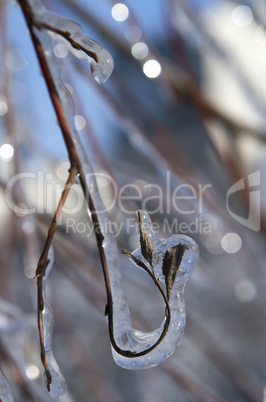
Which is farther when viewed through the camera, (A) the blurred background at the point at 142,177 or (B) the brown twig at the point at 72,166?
(A) the blurred background at the point at 142,177

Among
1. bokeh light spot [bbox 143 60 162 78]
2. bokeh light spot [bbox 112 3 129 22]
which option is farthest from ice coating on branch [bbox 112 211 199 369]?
bokeh light spot [bbox 112 3 129 22]

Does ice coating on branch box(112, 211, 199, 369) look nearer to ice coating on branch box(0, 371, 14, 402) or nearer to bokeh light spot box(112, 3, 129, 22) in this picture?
ice coating on branch box(0, 371, 14, 402)

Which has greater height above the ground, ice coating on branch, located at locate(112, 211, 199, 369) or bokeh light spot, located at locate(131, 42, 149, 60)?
bokeh light spot, located at locate(131, 42, 149, 60)

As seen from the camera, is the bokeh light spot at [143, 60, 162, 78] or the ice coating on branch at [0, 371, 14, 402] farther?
the bokeh light spot at [143, 60, 162, 78]

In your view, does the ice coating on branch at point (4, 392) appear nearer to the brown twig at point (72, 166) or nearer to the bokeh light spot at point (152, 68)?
the brown twig at point (72, 166)

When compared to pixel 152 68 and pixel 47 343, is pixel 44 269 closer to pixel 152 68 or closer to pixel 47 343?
A: pixel 47 343

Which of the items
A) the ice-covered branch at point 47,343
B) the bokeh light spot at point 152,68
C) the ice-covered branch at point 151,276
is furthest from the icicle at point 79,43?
the bokeh light spot at point 152,68

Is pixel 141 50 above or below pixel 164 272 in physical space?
above

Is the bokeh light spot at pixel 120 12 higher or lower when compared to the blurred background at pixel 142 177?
higher

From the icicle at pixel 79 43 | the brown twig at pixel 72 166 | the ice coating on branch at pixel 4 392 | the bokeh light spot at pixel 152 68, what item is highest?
the bokeh light spot at pixel 152 68

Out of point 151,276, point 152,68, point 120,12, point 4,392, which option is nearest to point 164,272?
point 151,276
